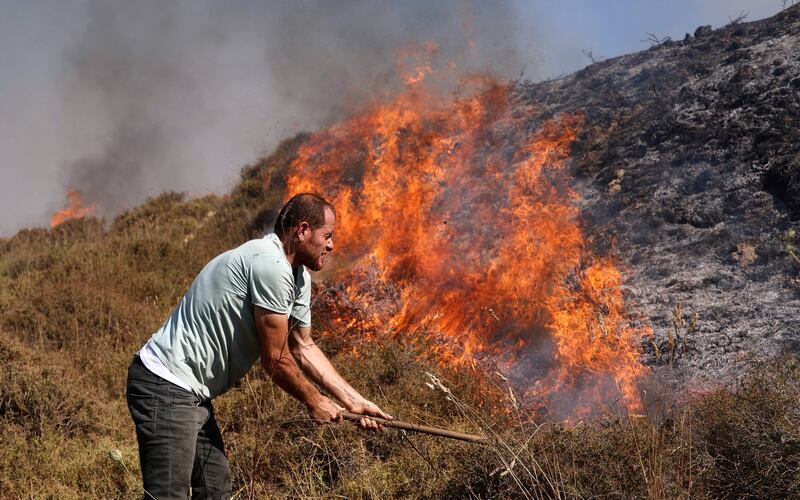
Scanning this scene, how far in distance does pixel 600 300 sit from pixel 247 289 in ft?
14.0

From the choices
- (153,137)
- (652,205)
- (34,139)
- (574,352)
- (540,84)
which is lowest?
(574,352)

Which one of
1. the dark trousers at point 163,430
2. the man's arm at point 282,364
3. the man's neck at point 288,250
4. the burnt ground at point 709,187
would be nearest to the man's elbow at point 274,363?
the man's arm at point 282,364

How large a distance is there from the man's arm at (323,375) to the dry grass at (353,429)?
0.91 ft

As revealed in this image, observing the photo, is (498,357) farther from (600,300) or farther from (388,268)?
(388,268)

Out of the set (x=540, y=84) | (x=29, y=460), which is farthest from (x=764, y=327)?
(x=540, y=84)

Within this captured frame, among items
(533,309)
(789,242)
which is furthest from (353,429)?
(789,242)

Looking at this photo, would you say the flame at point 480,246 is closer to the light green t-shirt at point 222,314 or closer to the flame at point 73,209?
the light green t-shirt at point 222,314

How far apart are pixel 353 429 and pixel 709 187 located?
471 centimetres

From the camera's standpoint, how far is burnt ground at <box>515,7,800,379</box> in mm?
5254

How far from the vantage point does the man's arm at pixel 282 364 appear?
274 cm

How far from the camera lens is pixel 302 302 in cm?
317

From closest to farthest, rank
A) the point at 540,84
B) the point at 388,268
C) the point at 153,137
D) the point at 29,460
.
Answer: the point at 29,460 < the point at 388,268 < the point at 540,84 < the point at 153,137

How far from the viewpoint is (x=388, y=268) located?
765cm

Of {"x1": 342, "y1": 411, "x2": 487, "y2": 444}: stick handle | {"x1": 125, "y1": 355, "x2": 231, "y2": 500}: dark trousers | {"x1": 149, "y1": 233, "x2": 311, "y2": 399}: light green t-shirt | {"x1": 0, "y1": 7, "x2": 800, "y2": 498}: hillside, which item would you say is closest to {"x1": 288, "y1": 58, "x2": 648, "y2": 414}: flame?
{"x1": 0, "y1": 7, "x2": 800, "y2": 498}: hillside
